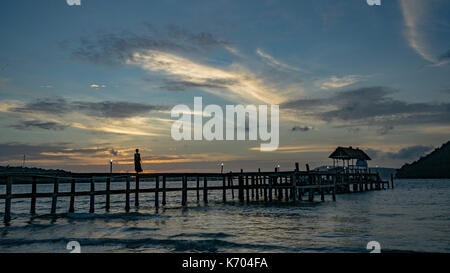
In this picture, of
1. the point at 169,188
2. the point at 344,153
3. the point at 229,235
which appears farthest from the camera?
the point at 344,153

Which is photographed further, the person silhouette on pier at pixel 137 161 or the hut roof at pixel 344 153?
the hut roof at pixel 344 153

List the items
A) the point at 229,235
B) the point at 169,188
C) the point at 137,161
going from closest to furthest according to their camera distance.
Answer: the point at 229,235 → the point at 137,161 → the point at 169,188

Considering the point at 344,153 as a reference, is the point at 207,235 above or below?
below

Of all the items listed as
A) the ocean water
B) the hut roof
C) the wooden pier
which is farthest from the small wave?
the hut roof

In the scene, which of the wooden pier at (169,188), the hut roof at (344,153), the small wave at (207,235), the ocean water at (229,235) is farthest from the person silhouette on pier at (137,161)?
the hut roof at (344,153)

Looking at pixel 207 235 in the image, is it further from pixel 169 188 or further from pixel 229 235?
pixel 169 188

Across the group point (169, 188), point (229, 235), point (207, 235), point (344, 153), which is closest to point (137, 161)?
point (169, 188)

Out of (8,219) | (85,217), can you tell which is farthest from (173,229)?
(8,219)

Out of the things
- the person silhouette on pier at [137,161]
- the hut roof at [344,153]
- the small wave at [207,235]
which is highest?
the hut roof at [344,153]

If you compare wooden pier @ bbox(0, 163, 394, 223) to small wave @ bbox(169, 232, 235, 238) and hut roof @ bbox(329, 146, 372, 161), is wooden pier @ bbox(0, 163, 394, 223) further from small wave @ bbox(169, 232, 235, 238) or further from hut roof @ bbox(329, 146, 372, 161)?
small wave @ bbox(169, 232, 235, 238)

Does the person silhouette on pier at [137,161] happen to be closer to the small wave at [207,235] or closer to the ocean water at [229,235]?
the ocean water at [229,235]
